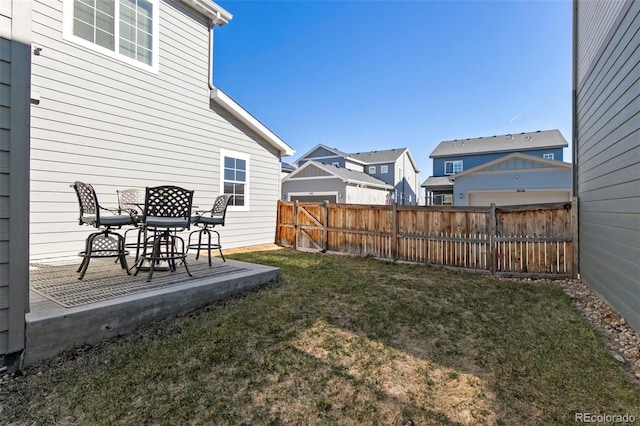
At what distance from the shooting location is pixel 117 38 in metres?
5.29

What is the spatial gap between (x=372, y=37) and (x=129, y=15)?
24.9 ft

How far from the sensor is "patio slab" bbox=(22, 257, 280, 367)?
215cm

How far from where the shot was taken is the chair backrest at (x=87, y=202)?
3225 mm

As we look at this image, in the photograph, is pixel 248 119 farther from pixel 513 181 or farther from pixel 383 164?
pixel 383 164

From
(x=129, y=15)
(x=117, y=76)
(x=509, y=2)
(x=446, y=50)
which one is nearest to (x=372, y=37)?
(x=446, y=50)

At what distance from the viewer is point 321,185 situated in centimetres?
1673

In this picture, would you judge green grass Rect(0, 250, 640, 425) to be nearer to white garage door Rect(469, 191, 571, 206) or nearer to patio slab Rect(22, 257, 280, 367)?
patio slab Rect(22, 257, 280, 367)

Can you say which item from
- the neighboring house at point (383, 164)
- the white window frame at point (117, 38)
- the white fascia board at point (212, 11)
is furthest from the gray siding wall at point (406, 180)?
the white window frame at point (117, 38)

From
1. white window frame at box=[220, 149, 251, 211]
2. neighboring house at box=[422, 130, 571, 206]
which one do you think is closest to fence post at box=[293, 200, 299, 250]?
white window frame at box=[220, 149, 251, 211]

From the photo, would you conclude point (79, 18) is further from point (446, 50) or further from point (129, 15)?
point (446, 50)

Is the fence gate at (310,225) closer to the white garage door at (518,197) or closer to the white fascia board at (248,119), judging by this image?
the white fascia board at (248,119)

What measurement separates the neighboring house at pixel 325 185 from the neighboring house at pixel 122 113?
8.94 m

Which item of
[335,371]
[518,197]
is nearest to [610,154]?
[335,371]

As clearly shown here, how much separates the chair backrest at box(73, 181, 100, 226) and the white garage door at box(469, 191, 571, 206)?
49.3ft
